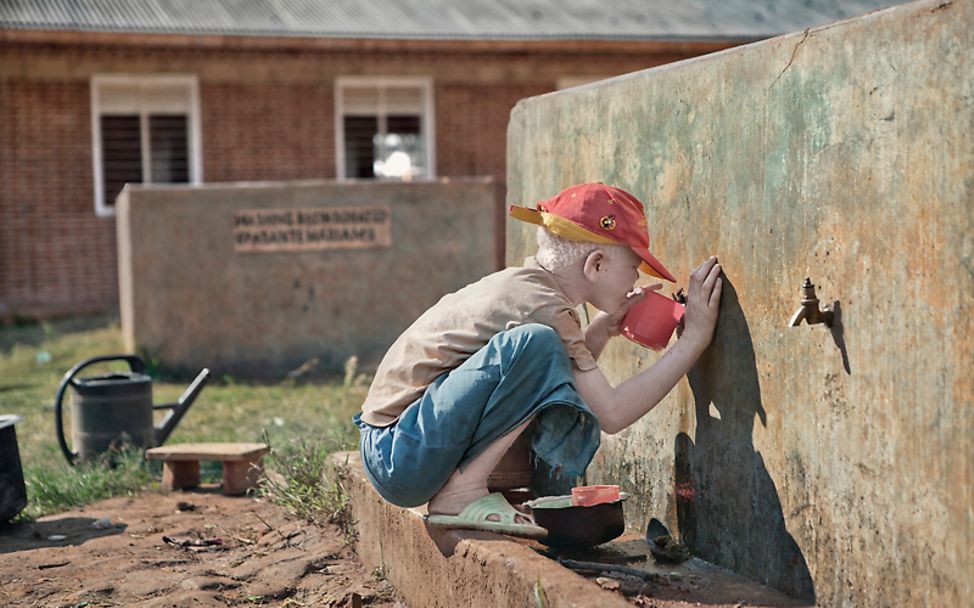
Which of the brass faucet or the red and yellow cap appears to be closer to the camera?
the brass faucet

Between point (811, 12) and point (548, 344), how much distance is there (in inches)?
676

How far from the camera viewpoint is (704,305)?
3330mm

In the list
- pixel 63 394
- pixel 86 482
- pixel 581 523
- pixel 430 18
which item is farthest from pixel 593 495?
pixel 430 18

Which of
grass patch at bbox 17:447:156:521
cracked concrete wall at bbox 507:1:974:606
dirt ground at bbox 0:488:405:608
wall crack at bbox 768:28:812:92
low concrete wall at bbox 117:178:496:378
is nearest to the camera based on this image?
cracked concrete wall at bbox 507:1:974:606

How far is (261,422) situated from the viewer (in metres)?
7.68

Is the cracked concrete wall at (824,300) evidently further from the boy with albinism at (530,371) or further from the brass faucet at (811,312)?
the boy with albinism at (530,371)

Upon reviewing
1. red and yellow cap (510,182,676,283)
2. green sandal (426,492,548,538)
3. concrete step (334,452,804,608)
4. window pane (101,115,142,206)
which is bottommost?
concrete step (334,452,804,608)

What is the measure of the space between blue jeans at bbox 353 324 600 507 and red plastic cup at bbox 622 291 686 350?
308 mm

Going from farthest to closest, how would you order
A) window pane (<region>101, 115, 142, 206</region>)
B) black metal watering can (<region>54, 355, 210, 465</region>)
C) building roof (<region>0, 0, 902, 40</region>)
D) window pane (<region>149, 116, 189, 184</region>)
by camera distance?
window pane (<region>149, 116, 189, 184</region>) → window pane (<region>101, 115, 142, 206</region>) → building roof (<region>0, 0, 902, 40</region>) → black metal watering can (<region>54, 355, 210, 465</region>)

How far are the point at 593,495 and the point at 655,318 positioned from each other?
593 millimetres

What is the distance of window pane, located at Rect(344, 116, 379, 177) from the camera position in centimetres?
1727

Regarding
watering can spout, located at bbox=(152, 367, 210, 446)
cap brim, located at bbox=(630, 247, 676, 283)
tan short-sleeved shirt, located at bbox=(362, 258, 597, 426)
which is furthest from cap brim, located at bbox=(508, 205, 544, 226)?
watering can spout, located at bbox=(152, 367, 210, 446)

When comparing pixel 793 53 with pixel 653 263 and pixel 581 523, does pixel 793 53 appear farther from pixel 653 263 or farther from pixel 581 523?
pixel 581 523

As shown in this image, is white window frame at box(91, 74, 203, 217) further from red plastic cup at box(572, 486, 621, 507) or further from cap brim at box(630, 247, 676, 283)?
cap brim at box(630, 247, 676, 283)
